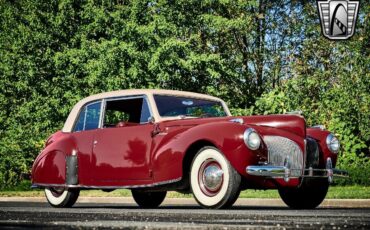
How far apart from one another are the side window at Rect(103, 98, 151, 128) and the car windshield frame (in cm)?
19

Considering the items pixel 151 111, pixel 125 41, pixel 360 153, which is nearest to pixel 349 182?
pixel 360 153

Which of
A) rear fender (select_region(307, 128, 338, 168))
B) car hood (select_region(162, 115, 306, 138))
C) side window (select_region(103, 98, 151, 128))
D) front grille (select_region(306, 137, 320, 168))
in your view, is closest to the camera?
car hood (select_region(162, 115, 306, 138))

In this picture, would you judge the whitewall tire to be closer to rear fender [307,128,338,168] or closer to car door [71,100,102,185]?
rear fender [307,128,338,168]

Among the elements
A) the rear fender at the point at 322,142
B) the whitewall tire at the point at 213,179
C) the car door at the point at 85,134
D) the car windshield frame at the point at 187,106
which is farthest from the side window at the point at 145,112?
the rear fender at the point at 322,142

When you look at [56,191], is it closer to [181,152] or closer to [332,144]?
[181,152]

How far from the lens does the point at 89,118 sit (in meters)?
10.1

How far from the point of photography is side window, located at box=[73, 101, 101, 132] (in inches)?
389

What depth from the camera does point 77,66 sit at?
22.5 metres

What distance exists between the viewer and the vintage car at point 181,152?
7777 mm

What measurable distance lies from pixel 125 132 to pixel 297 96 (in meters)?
11.7

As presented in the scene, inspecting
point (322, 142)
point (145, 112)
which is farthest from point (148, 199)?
point (322, 142)

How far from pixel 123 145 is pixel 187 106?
106 centimetres

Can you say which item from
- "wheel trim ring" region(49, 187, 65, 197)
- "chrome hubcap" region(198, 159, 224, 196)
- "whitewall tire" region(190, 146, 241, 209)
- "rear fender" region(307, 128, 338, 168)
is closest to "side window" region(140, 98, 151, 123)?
"whitewall tire" region(190, 146, 241, 209)

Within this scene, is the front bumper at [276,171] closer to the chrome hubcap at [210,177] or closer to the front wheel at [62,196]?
the chrome hubcap at [210,177]
